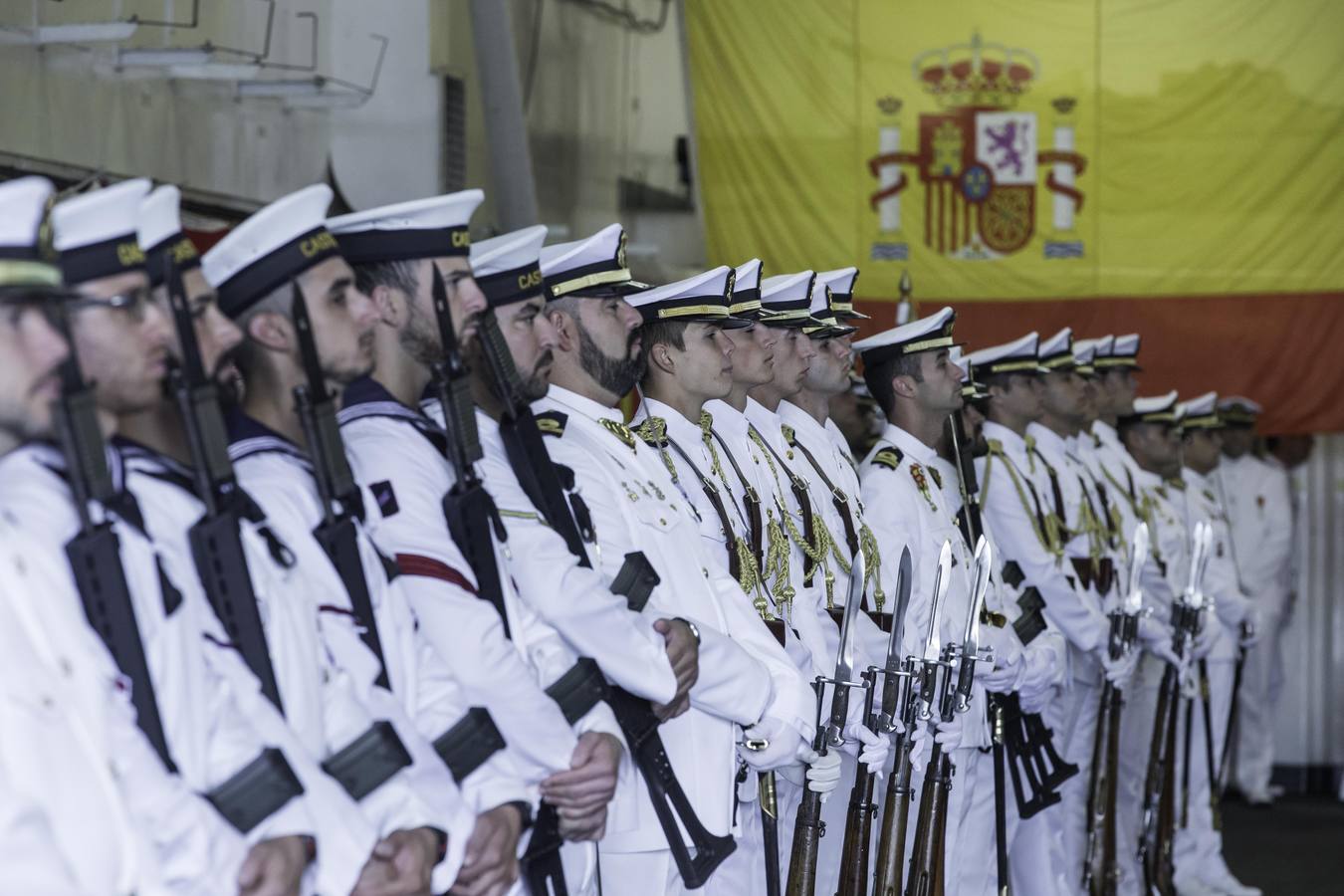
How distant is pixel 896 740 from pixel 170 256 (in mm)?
2698

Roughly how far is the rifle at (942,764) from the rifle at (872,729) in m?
0.14

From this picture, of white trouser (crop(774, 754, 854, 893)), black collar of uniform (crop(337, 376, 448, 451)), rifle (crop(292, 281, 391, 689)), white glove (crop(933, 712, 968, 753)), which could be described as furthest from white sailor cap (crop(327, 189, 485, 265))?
white trouser (crop(774, 754, 854, 893))

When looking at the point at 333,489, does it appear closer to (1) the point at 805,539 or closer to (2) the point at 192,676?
(2) the point at 192,676

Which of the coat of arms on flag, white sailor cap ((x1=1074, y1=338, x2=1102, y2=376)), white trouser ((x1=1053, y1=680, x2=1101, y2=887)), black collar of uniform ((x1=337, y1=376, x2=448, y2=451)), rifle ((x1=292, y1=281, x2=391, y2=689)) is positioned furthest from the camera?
the coat of arms on flag

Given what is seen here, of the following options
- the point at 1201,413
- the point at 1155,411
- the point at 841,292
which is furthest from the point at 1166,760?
the point at 841,292

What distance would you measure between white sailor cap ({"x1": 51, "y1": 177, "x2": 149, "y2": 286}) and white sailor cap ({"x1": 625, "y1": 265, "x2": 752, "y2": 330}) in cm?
204

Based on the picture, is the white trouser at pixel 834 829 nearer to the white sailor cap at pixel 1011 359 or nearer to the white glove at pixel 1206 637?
the white sailor cap at pixel 1011 359

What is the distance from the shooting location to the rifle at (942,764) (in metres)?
4.55

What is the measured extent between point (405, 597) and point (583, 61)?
6847 millimetres

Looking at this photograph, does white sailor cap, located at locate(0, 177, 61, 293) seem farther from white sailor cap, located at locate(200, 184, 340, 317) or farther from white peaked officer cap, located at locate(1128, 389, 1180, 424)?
white peaked officer cap, located at locate(1128, 389, 1180, 424)

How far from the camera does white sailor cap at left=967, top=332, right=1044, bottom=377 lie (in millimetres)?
6332

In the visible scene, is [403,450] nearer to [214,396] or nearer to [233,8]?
[214,396]

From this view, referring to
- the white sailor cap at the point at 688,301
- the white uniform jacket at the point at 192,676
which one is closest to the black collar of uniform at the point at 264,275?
the white uniform jacket at the point at 192,676

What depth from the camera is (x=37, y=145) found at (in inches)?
191
